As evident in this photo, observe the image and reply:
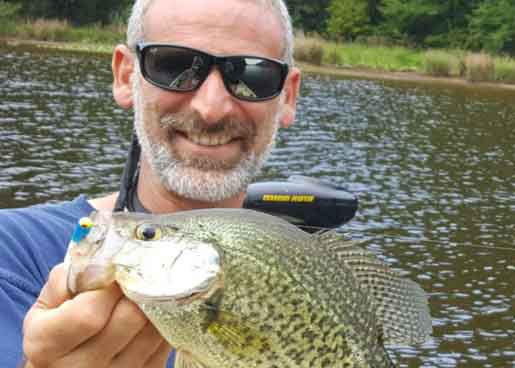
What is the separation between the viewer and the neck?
11.1 ft

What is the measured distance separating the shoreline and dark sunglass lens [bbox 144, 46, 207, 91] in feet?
Answer: 118

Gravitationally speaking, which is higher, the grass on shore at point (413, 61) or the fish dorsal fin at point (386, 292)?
the fish dorsal fin at point (386, 292)

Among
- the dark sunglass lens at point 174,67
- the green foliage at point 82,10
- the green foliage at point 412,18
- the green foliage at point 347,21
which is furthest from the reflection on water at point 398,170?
the green foliage at point 412,18

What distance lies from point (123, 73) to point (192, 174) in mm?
880

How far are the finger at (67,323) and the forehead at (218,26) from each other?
1679 mm

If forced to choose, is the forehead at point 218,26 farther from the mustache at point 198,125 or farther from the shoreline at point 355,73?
the shoreline at point 355,73

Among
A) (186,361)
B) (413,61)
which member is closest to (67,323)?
(186,361)

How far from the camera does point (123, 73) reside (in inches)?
148

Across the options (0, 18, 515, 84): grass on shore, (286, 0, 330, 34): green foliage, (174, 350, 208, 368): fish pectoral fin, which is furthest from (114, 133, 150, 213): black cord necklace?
(286, 0, 330, 34): green foliage

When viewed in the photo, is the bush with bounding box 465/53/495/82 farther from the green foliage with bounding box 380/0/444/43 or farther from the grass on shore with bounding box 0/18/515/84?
the green foliage with bounding box 380/0/444/43

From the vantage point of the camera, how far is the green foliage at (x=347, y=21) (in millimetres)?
57875

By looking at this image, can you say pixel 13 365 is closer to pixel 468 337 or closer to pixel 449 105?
pixel 468 337

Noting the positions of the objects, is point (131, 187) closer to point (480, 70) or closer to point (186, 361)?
point (186, 361)

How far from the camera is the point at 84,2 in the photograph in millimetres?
56344
